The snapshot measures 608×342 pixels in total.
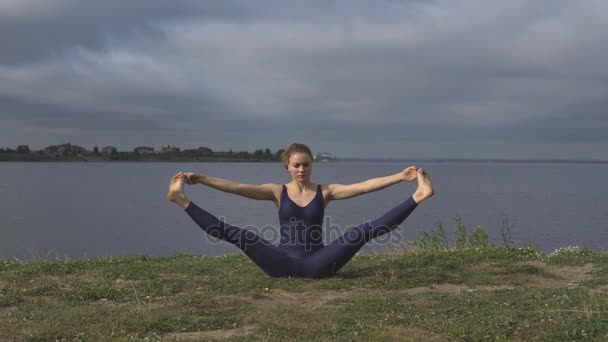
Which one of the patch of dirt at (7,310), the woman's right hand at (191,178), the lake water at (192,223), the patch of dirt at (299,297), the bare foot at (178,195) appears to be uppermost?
the woman's right hand at (191,178)

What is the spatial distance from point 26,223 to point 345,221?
67.1ft

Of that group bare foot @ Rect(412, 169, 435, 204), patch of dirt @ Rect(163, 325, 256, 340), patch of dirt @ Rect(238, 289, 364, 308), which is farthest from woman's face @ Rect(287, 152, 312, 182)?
patch of dirt @ Rect(163, 325, 256, 340)

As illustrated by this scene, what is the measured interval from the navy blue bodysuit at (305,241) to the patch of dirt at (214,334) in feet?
7.87

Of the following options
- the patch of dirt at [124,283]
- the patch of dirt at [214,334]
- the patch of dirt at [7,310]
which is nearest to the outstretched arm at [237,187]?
the patch of dirt at [124,283]

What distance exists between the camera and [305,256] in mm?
9867

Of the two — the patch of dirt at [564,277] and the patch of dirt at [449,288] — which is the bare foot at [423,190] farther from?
the patch of dirt at [564,277]

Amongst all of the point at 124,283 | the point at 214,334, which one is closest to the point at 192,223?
the point at 124,283

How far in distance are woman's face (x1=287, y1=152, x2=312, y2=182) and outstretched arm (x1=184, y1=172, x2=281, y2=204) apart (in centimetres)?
43

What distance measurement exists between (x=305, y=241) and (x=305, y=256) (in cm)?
25

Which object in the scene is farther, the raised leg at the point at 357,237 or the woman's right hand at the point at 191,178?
the woman's right hand at the point at 191,178

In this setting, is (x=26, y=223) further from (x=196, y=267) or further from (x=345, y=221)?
(x=196, y=267)

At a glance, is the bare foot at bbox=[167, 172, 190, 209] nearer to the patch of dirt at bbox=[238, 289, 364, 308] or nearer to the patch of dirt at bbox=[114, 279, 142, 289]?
the patch of dirt at bbox=[114, 279, 142, 289]

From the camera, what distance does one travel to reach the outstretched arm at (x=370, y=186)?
32.4 ft

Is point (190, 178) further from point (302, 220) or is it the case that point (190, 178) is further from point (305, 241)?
point (305, 241)
